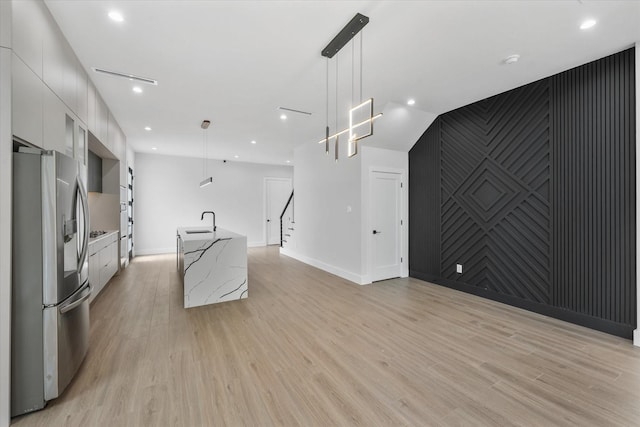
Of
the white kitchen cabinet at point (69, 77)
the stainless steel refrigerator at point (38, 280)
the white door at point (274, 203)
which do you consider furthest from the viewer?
the white door at point (274, 203)

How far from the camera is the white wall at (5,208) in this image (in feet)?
5.45

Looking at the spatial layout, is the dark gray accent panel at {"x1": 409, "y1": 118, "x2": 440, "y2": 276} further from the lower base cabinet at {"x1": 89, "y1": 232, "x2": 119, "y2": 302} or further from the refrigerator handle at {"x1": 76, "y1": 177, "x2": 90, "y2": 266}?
the lower base cabinet at {"x1": 89, "y1": 232, "x2": 119, "y2": 302}

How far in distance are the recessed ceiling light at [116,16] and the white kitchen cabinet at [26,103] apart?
0.77 metres

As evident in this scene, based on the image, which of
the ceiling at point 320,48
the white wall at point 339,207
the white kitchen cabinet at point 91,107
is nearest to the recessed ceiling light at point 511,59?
the ceiling at point 320,48

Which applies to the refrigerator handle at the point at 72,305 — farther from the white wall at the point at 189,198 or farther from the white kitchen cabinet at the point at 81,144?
the white wall at the point at 189,198

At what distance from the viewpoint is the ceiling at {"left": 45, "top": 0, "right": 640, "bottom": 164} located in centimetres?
224

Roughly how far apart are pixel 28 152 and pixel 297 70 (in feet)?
8.26

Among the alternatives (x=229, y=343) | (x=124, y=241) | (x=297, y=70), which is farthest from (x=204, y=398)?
(x=124, y=241)

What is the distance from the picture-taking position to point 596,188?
10.1 feet

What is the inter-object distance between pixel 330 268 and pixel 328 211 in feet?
3.96

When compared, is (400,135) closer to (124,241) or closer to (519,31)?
(519,31)

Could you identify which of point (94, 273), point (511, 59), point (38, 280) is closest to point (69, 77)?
point (38, 280)

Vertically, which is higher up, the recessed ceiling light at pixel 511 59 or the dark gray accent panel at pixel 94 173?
the recessed ceiling light at pixel 511 59

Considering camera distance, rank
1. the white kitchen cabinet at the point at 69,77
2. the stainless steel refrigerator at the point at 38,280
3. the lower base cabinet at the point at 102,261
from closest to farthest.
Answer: the stainless steel refrigerator at the point at 38,280 → the white kitchen cabinet at the point at 69,77 → the lower base cabinet at the point at 102,261
